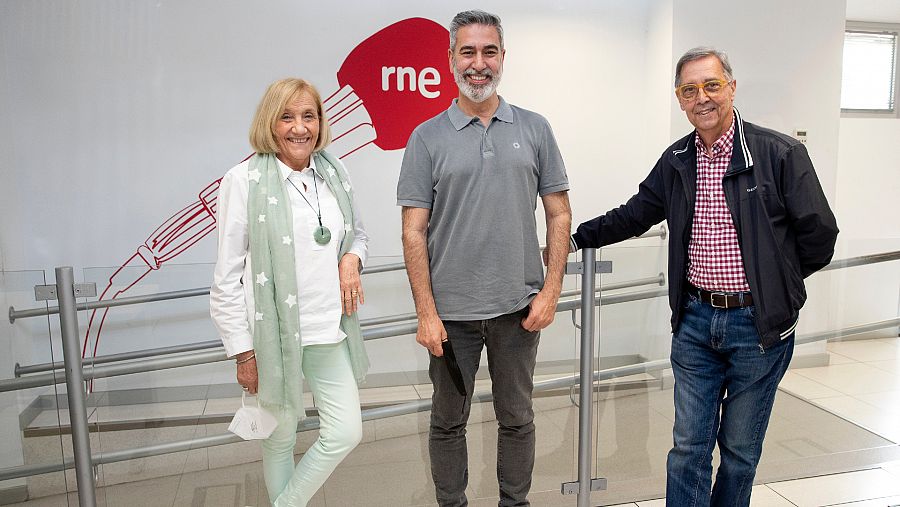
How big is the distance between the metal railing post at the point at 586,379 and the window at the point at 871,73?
15.6ft

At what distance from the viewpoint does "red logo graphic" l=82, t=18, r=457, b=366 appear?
4156mm

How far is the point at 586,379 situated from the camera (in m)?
2.59

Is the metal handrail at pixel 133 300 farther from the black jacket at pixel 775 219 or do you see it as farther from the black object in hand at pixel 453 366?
the black jacket at pixel 775 219

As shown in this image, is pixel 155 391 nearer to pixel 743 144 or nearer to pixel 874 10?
pixel 743 144

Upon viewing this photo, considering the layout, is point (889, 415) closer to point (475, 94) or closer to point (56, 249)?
point (475, 94)

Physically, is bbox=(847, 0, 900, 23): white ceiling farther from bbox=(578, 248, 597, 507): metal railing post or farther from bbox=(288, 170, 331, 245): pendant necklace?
bbox=(288, 170, 331, 245): pendant necklace

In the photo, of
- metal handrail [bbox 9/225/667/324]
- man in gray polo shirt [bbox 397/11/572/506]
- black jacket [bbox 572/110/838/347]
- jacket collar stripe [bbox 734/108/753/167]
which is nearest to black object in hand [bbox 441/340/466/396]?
Answer: man in gray polo shirt [bbox 397/11/572/506]

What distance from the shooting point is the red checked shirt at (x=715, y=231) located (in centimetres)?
199

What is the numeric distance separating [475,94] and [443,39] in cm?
249

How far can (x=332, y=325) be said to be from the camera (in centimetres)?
198

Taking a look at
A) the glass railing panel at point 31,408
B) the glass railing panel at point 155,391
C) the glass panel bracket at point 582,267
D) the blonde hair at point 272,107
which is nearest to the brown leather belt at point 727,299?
the glass panel bracket at point 582,267

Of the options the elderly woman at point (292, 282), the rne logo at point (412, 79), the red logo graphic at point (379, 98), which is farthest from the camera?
the rne logo at point (412, 79)

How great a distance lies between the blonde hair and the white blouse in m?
0.07

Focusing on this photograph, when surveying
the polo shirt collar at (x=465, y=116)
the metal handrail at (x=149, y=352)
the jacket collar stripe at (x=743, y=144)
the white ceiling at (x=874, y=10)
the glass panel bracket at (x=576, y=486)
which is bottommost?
the glass panel bracket at (x=576, y=486)
